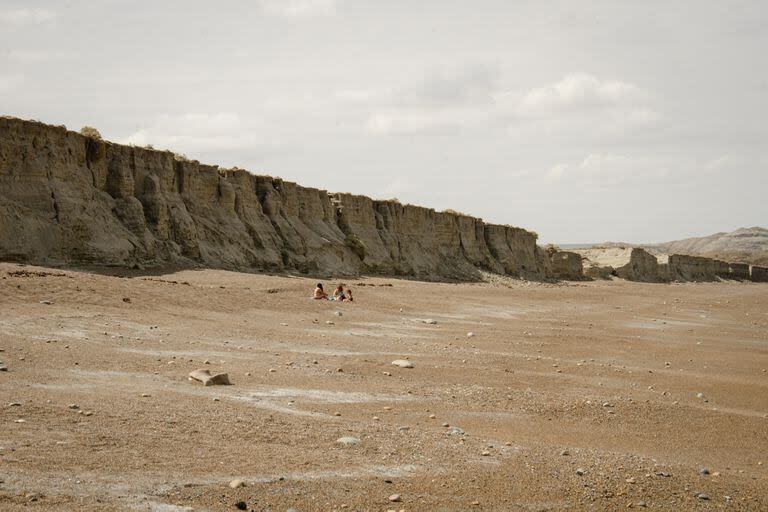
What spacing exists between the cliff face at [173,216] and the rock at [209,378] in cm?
1215

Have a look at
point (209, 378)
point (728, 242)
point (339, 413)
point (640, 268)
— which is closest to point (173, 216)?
point (209, 378)

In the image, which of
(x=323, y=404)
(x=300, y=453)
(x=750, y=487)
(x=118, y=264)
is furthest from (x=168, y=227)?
(x=750, y=487)

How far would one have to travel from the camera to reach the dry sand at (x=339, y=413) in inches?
190

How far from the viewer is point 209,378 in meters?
7.55

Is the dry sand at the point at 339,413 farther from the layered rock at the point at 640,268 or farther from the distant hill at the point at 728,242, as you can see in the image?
Answer: the distant hill at the point at 728,242

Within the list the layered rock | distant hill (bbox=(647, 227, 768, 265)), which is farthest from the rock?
distant hill (bbox=(647, 227, 768, 265))

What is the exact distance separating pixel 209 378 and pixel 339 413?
5.09 ft

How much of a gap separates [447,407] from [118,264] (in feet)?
48.0

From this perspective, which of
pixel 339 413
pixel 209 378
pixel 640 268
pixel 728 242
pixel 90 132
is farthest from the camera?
pixel 728 242

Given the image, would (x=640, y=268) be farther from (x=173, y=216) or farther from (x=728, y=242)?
(x=728, y=242)

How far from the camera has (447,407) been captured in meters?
7.75

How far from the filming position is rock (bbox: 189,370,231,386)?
7.54 meters

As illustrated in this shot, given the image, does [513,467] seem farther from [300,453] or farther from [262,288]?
[262,288]

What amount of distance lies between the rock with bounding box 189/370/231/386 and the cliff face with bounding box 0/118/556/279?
12.2 metres
